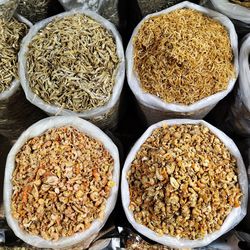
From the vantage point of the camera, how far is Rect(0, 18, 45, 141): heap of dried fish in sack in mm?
1341

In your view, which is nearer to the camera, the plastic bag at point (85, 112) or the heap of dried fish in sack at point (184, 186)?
the heap of dried fish in sack at point (184, 186)

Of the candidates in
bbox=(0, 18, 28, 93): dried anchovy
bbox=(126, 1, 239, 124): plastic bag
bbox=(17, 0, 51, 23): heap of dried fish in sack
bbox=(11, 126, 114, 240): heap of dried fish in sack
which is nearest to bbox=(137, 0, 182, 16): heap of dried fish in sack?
bbox=(126, 1, 239, 124): plastic bag

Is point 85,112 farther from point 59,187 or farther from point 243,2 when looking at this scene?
point 243,2

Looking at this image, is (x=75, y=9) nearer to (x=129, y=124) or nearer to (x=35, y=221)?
(x=129, y=124)

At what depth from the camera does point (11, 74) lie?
1.34 m

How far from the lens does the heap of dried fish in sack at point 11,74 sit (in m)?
1.34

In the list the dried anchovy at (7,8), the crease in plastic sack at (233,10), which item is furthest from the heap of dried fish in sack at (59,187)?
the crease in plastic sack at (233,10)

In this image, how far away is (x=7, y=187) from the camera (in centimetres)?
122

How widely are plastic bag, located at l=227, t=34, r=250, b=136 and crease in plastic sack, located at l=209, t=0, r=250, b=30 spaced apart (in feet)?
0.20

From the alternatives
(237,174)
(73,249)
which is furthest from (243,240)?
(73,249)

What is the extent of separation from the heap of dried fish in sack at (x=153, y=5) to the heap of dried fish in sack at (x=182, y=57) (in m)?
0.13

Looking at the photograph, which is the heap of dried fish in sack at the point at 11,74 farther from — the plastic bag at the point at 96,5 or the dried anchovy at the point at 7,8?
the plastic bag at the point at 96,5

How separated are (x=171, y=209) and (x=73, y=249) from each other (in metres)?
0.40

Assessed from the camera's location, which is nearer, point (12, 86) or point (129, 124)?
point (12, 86)
